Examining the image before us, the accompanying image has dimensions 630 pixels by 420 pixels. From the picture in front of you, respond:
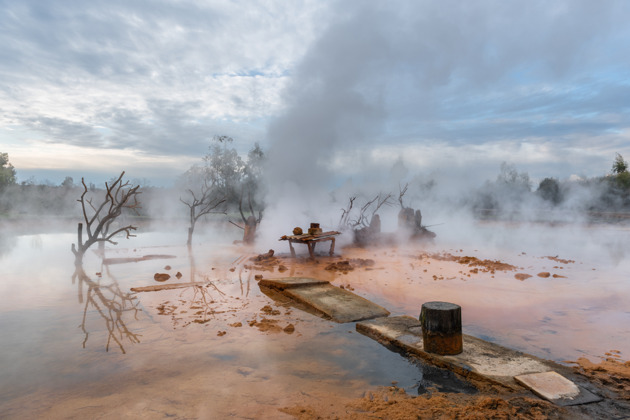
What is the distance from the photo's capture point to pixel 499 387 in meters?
3.66

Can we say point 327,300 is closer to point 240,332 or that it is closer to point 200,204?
point 240,332

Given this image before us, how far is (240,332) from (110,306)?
2.77 m

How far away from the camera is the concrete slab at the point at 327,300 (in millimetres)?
6207

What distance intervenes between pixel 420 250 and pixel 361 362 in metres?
10.8

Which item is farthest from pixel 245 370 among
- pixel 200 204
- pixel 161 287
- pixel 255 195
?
pixel 255 195

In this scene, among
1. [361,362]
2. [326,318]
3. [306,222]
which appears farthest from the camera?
[306,222]

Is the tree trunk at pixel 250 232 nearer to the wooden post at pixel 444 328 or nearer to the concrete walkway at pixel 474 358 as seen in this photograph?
the concrete walkway at pixel 474 358

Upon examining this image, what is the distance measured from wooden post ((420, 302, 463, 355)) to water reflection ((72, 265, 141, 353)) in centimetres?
361

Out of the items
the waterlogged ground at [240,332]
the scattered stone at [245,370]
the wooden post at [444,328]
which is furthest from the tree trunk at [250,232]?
the wooden post at [444,328]

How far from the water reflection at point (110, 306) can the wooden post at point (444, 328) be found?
3613mm

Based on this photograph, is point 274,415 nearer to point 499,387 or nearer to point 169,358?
point 169,358

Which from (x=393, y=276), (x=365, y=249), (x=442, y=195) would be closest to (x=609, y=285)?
(x=393, y=276)

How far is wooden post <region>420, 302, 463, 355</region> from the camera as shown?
428 centimetres

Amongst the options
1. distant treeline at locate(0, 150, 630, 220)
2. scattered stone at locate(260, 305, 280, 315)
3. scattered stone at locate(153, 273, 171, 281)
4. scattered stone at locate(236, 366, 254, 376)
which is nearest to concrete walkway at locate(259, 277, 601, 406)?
scattered stone at locate(260, 305, 280, 315)
